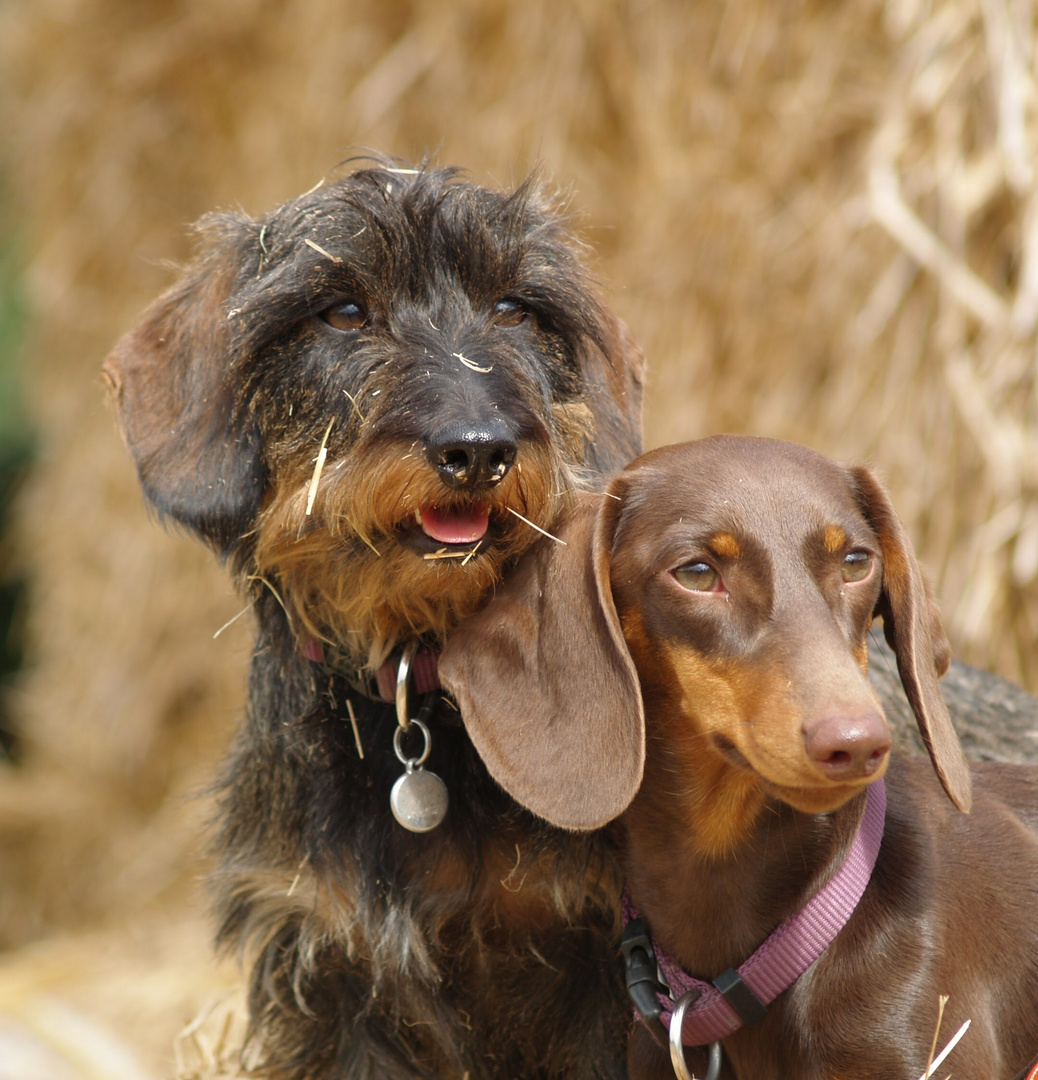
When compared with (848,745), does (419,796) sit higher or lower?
lower

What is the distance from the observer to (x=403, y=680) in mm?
2389

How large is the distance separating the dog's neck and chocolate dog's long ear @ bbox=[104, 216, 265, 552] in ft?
2.94

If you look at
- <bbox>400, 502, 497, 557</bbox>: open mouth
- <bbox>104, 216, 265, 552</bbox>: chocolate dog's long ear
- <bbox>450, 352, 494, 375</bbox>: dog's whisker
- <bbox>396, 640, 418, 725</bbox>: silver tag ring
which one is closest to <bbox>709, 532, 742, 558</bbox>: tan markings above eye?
<bbox>400, 502, 497, 557</bbox>: open mouth

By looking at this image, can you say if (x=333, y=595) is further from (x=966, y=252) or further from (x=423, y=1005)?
(x=966, y=252)

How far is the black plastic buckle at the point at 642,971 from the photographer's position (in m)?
2.15

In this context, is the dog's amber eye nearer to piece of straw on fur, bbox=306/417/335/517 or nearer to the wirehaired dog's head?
the wirehaired dog's head

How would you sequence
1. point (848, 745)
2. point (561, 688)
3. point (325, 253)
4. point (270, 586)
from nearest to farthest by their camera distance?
point (848, 745) < point (561, 688) < point (325, 253) < point (270, 586)

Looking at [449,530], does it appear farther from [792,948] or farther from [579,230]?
[579,230]

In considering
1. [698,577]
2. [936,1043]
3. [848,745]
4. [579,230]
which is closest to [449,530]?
[698,577]

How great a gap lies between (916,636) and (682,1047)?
73 centimetres

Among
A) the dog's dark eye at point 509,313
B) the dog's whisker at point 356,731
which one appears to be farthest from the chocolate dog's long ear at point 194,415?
the dog's dark eye at point 509,313

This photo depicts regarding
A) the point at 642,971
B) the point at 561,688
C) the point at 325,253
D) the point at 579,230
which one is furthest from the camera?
the point at 579,230

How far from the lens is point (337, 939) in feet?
8.34

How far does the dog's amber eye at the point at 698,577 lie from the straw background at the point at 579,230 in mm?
1692
